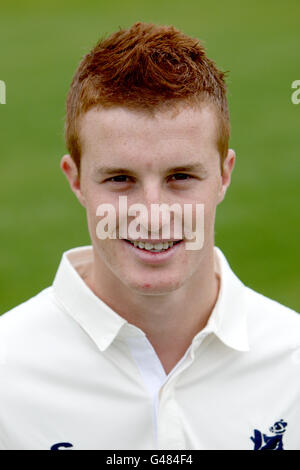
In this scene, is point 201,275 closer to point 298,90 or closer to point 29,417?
point 29,417

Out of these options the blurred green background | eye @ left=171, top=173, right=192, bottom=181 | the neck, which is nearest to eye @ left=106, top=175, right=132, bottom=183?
eye @ left=171, top=173, right=192, bottom=181

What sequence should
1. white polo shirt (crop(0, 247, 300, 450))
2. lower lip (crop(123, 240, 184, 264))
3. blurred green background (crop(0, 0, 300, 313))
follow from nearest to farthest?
lower lip (crop(123, 240, 184, 264)) → white polo shirt (crop(0, 247, 300, 450)) → blurred green background (crop(0, 0, 300, 313))

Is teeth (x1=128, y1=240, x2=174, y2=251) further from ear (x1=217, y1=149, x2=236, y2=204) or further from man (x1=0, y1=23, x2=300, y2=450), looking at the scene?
ear (x1=217, y1=149, x2=236, y2=204)

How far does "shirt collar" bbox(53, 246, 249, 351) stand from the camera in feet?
11.4

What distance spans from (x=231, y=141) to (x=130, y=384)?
8.82m

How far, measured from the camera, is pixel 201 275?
3.62m

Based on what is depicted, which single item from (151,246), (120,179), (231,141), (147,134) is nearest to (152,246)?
(151,246)

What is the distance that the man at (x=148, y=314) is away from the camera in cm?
326

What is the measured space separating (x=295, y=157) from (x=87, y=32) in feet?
20.6

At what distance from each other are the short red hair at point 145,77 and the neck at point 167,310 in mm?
514

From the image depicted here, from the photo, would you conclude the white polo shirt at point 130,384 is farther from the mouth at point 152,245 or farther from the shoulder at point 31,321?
the mouth at point 152,245

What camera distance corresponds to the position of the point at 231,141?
12.0 meters

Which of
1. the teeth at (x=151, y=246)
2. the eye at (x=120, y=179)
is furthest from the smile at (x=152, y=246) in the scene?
the eye at (x=120, y=179)

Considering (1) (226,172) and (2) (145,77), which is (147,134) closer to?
(2) (145,77)
